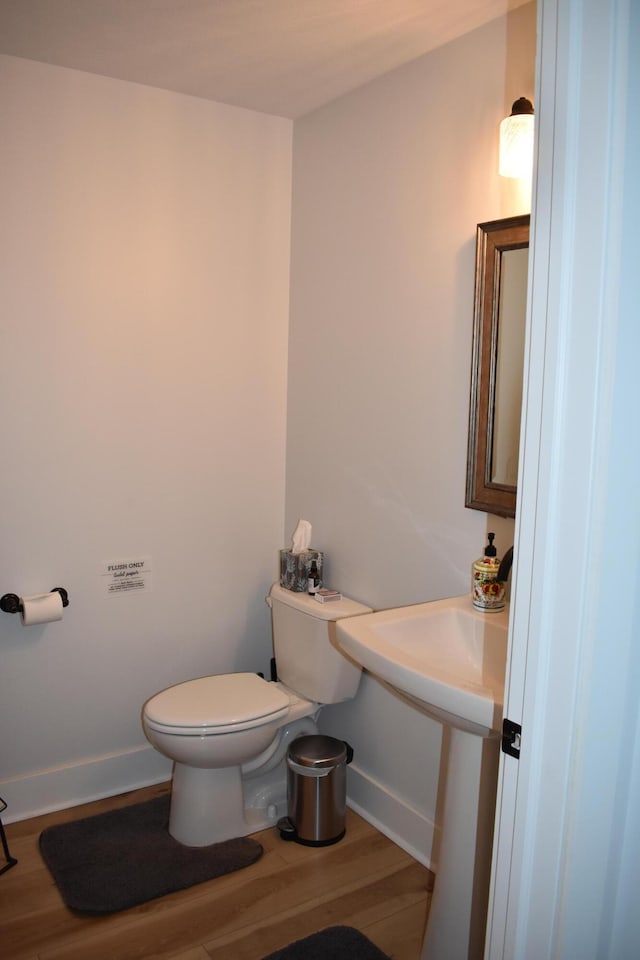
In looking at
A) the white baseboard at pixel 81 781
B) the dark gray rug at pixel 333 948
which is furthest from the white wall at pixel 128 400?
the dark gray rug at pixel 333 948

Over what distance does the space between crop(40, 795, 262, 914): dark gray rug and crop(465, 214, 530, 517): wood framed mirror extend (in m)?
1.38

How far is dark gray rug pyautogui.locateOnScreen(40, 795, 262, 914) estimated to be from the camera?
226 centimetres

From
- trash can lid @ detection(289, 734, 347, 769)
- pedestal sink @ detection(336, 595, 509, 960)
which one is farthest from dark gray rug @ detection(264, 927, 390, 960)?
trash can lid @ detection(289, 734, 347, 769)

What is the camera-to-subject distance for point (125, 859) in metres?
2.42

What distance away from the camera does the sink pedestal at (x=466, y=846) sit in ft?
5.72

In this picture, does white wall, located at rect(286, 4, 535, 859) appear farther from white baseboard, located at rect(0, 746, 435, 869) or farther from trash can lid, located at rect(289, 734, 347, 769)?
trash can lid, located at rect(289, 734, 347, 769)

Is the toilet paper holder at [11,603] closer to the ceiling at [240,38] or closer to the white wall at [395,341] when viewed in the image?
the white wall at [395,341]

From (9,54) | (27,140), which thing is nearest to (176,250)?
(27,140)

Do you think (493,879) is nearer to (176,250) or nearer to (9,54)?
(176,250)

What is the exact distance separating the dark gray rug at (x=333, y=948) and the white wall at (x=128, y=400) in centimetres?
100

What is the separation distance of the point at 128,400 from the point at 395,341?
3.11ft

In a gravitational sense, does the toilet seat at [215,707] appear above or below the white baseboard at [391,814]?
above

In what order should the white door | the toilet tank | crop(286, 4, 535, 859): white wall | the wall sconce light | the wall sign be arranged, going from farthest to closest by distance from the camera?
the wall sign, the toilet tank, crop(286, 4, 535, 859): white wall, the wall sconce light, the white door

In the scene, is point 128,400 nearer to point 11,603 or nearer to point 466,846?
point 11,603
